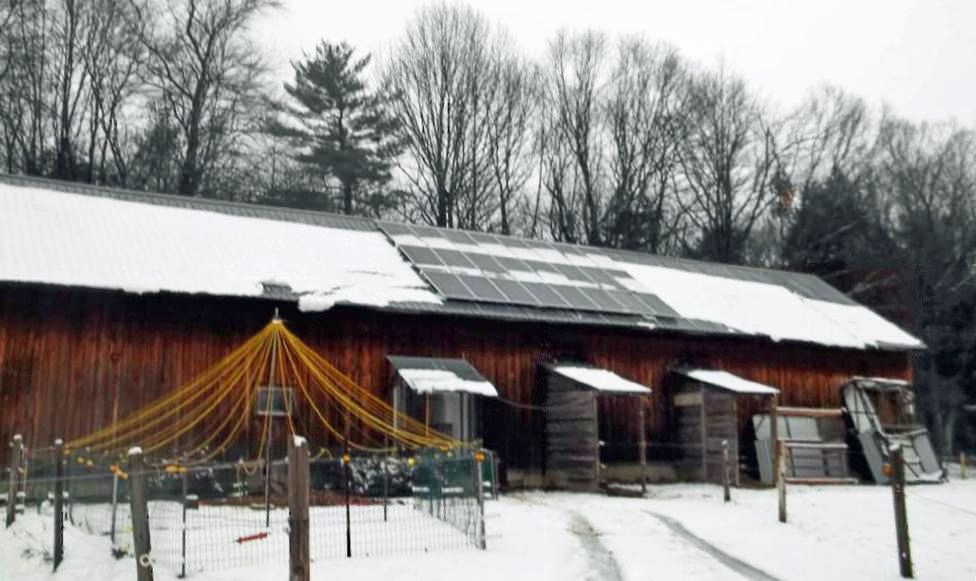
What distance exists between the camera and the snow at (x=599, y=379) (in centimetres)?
2075

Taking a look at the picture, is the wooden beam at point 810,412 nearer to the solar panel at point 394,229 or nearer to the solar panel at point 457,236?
the solar panel at point 457,236

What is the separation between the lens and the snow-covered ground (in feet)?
34.2

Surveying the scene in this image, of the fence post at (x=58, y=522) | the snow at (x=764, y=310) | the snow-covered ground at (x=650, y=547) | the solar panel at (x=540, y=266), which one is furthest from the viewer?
the snow at (x=764, y=310)

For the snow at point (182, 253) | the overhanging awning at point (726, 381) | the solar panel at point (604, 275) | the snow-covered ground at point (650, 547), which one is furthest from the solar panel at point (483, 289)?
the overhanging awning at point (726, 381)

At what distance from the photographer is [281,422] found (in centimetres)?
1877

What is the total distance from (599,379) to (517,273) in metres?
4.20

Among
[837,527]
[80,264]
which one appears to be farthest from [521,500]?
[80,264]

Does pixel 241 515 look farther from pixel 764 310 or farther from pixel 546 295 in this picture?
pixel 764 310

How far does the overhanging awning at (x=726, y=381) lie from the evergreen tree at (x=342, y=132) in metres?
20.4

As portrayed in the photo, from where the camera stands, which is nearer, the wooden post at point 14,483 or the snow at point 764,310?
the wooden post at point 14,483

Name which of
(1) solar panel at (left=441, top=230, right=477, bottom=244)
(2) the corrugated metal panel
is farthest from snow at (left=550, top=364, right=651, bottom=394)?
(2) the corrugated metal panel

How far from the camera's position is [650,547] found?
40.5ft

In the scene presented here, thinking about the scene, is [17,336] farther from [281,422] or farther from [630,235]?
[630,235]

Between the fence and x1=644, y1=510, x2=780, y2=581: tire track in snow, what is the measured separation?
308 cm
